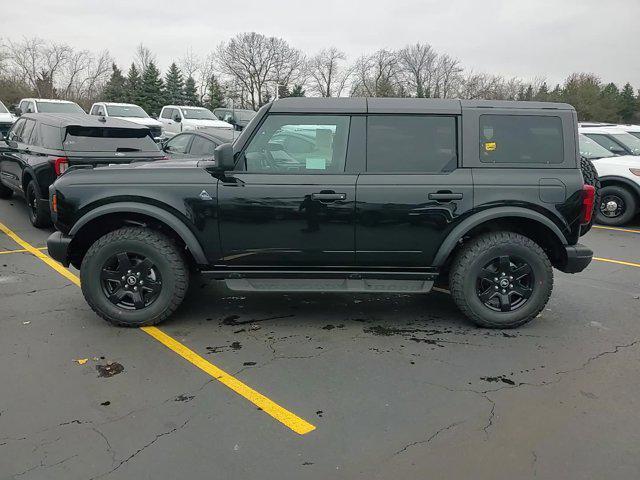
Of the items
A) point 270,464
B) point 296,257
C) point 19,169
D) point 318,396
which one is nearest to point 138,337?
point 296,257

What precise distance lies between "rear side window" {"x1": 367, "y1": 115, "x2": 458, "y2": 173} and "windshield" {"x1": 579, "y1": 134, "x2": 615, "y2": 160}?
23.6 feet

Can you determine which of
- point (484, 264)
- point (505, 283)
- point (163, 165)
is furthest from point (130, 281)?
point (505, 283)

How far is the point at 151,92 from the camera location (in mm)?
53188

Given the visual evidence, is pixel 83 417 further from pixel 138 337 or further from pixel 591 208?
pixel 591 208

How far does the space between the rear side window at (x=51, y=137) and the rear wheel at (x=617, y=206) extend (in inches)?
364

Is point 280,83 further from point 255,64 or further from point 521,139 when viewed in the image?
point 521,139

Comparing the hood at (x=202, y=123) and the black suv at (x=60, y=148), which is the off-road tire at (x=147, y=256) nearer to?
the black suv at (x=60, y=148)

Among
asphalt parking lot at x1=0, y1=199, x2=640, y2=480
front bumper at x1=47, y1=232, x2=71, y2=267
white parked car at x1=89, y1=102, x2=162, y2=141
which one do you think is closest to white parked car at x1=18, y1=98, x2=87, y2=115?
white parked car at x1=89, y1=102, x2=162, y2=141

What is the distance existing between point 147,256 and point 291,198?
51.1 inches

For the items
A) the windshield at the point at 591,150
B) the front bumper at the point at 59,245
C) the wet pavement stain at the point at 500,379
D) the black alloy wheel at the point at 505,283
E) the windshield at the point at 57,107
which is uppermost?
the windshield at the point at 57,107

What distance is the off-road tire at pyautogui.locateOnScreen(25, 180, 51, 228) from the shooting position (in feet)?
25.6

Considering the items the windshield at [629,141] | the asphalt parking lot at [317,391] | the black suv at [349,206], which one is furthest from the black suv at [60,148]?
the windshield at [629,141]

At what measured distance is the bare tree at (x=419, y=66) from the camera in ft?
225

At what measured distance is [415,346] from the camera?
421 centimetres
